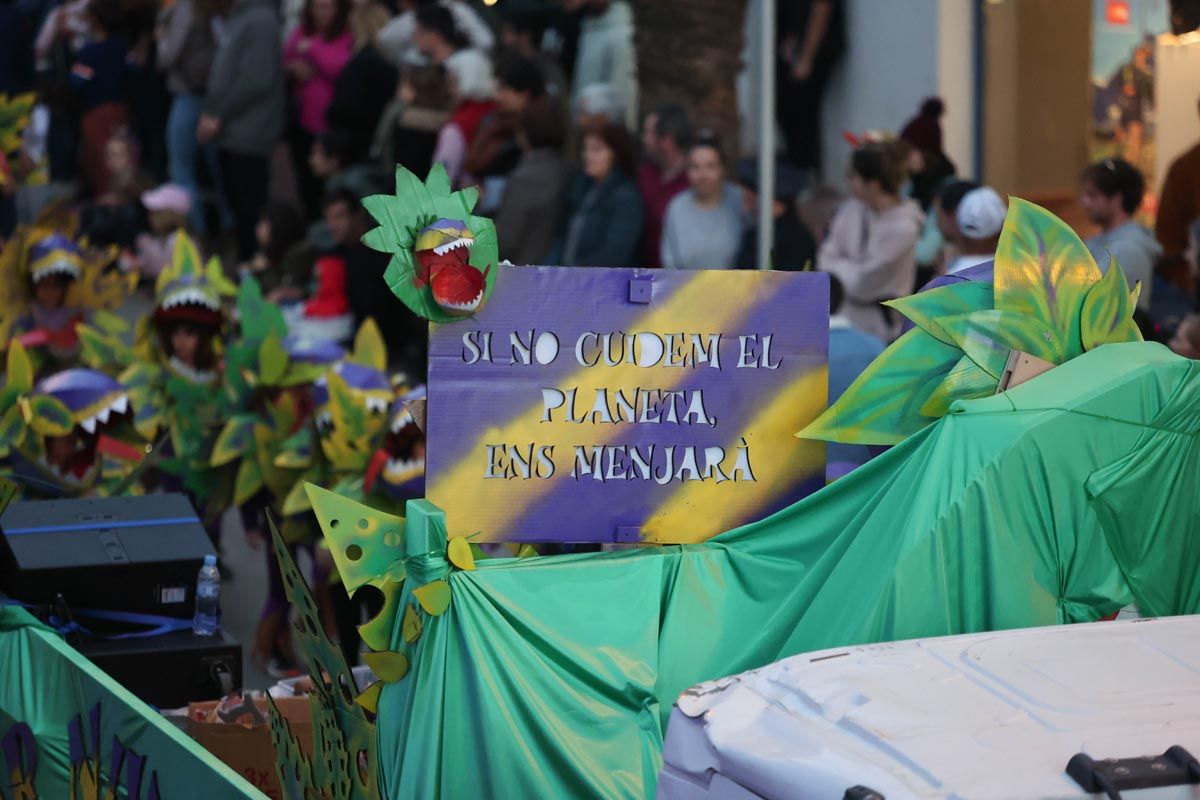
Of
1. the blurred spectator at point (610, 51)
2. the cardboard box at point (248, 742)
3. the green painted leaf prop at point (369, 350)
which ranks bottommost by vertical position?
the cardboard box at point (248, 742)

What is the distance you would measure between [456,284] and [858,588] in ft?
3.12

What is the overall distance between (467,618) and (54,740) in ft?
3.93

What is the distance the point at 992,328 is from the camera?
129 inches

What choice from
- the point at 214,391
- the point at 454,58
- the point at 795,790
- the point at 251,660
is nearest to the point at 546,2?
the point at 454,58

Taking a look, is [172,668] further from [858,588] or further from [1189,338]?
[1189,338]

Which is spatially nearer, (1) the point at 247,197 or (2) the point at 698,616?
(2) the point at 698,616

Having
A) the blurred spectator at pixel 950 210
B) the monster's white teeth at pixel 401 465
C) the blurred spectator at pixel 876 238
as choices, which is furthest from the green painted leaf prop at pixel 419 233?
the blurred spectator at pixel 876 238

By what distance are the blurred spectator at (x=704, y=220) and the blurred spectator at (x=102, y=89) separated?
6.11 m

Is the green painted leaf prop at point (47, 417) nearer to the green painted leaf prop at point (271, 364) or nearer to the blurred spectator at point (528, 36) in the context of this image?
the green painted leaf prop at point (271, 364)

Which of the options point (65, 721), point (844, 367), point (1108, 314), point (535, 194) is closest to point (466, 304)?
point (1108, 314)

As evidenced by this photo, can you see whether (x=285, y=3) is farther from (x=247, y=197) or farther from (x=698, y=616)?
(x=698, y=616)

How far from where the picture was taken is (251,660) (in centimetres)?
707

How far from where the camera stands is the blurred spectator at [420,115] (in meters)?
9.91

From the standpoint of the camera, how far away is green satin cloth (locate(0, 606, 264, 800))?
3.18 m
